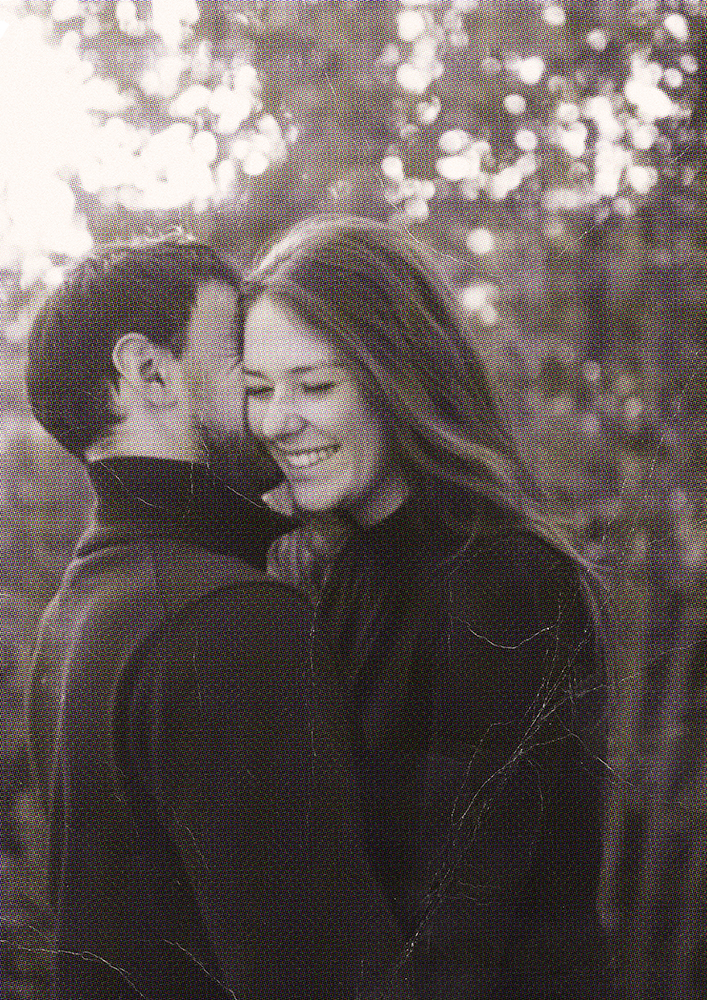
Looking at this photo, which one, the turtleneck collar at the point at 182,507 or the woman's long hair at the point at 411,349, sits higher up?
the woman's long hair at the point at 411,349

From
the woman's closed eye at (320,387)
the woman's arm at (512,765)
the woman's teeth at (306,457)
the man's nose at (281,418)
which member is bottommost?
the woman's arm at (512,765)

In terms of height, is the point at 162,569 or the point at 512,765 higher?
the point at 162,569

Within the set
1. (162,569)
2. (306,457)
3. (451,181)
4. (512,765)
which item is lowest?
(512,765)

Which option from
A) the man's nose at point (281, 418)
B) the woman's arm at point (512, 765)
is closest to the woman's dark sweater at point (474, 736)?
the woman's arm at point (512, 765)

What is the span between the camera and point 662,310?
1148 mm

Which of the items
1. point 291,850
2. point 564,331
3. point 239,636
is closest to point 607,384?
point 564,331

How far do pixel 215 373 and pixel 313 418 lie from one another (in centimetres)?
14

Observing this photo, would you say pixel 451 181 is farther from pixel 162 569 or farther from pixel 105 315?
pixel 162 569

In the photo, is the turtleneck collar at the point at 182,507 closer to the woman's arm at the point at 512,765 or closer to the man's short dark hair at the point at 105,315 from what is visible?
the man's short dark hair at the point at 105,315

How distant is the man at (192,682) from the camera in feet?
3.63

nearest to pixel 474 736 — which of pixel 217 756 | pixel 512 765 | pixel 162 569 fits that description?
pixel 512 765

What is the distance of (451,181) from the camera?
111cm

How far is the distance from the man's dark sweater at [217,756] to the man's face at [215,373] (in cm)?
5

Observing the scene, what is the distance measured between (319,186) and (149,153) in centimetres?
23
